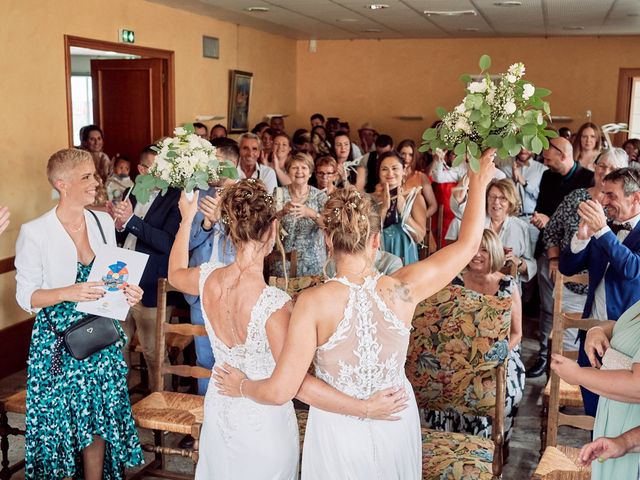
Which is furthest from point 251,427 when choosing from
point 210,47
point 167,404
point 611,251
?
point 210,47

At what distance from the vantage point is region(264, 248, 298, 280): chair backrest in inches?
201

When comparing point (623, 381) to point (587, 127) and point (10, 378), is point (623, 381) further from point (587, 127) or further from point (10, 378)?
point (587, 127)

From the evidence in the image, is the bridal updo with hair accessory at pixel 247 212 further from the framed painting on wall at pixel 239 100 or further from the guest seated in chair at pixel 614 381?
the framed painting on wall at pixel 239 100

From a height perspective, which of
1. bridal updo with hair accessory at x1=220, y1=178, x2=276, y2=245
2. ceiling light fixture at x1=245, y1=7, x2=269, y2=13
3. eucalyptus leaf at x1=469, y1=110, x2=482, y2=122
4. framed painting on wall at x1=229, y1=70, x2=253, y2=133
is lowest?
bridal updo with hair accessory at x1=220, y1=178, x2=276, y2=245

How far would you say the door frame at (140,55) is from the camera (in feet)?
21.8

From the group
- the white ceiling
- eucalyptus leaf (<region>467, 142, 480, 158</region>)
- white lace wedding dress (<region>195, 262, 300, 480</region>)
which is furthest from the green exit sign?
eucalyptus leaf (<region>467, 142, 480, 158</region>)

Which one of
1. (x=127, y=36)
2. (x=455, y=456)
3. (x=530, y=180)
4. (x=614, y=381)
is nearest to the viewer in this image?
(x=614, y=381)

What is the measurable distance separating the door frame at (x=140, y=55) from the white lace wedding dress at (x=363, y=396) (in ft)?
16.1

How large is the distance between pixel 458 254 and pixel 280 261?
2973 millimetres

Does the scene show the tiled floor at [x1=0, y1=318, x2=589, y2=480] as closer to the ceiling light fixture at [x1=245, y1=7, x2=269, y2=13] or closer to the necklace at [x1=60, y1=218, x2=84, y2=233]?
the necklace at [x1=60, y1=218, x2=84, y2=233]

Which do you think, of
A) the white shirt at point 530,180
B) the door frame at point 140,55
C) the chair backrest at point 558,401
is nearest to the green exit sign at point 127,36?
the door frame at point 140,55

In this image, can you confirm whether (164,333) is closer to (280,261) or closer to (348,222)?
(280,261)

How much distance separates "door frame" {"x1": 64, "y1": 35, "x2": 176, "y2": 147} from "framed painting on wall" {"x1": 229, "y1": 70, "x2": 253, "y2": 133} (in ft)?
5.52

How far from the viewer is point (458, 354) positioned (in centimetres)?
364
